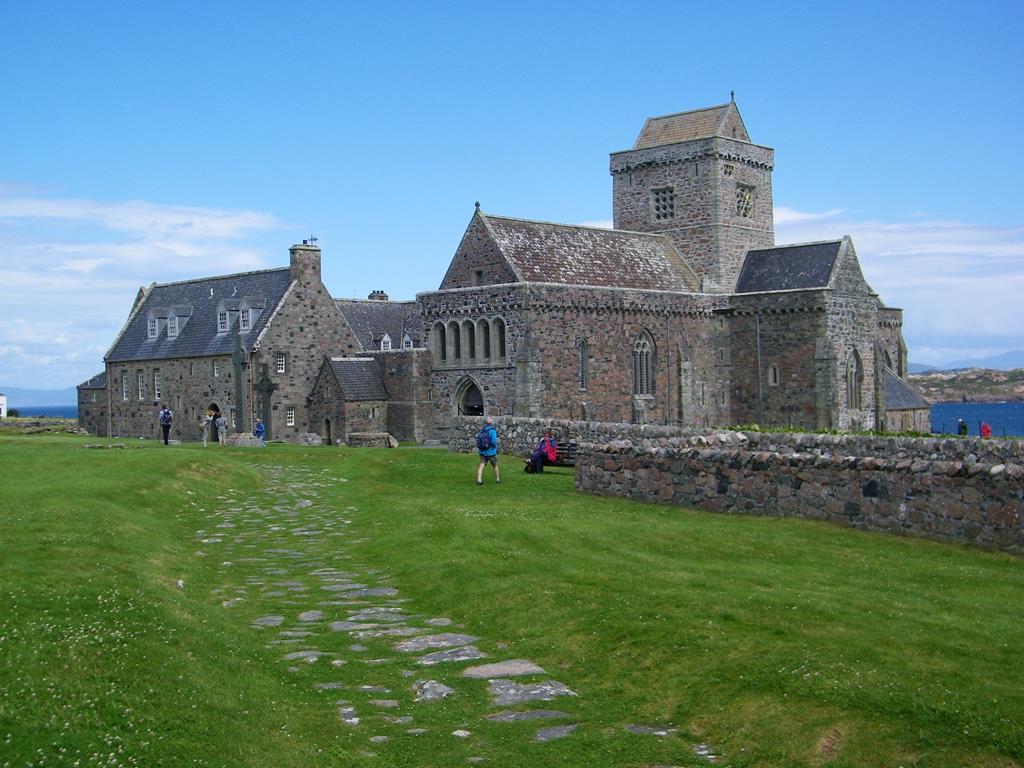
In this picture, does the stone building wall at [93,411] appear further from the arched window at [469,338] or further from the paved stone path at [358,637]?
the paved stone path at [358,637]

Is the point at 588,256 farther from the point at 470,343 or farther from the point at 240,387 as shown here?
the point at 240,387

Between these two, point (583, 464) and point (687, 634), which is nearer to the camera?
point (687, 634)

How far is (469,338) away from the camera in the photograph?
55.0m

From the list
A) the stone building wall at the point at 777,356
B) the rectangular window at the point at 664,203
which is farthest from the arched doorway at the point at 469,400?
the rectangular window at the point at 664,203

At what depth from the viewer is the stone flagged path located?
438 inches

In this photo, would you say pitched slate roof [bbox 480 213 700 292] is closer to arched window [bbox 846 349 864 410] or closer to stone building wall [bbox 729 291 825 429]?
stone building wall [bbox 729 291 825 429]

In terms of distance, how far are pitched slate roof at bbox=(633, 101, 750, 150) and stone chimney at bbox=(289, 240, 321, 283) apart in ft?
65.2

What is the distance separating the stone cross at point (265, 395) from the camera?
2291 inches

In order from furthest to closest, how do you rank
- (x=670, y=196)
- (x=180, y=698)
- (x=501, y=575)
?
(x=670, y=196) → (x=501, y=575) → (x=180, y=698)

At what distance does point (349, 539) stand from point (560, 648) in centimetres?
914

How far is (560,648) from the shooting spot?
43.7 feet

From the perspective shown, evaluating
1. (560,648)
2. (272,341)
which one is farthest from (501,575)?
(272,341)

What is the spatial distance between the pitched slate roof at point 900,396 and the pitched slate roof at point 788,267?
13306 mm

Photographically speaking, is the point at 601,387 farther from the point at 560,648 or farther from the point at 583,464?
the point at 560,648
